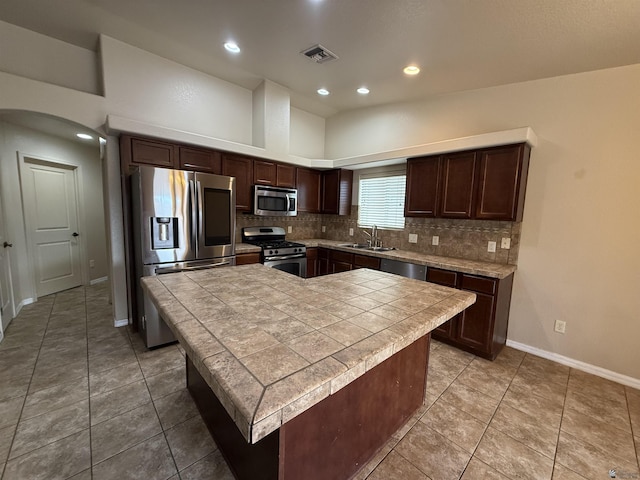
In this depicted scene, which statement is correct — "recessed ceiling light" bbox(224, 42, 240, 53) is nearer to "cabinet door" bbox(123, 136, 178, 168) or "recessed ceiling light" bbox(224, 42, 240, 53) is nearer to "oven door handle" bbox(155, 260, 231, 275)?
"cabinet door" bbox(123, 136, 178, 168)

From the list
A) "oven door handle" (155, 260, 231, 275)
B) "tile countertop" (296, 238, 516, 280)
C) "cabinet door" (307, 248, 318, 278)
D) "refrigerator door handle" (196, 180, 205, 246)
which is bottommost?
"cabinet door" (307, 248, 318, 278)

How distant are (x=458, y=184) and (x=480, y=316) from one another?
1412 mm

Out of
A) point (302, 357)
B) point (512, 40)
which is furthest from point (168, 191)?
point (512, 40)

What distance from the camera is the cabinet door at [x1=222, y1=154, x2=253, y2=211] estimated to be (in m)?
3.41

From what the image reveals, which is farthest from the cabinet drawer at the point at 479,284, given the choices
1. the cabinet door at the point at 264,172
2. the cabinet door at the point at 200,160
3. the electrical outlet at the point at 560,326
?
the cabinet door at the point at 200,160

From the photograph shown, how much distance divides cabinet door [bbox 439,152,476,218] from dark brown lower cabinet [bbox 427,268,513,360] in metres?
0.70

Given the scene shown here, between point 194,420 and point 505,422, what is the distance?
7.08 feet

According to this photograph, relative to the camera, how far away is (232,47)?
8.75 ft

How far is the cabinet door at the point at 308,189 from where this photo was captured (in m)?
4.25

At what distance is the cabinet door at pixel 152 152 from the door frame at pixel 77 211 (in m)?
2.42

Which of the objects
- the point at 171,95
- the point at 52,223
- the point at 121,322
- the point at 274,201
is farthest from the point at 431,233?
the point at 52,223

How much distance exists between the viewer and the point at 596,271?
2482 mm

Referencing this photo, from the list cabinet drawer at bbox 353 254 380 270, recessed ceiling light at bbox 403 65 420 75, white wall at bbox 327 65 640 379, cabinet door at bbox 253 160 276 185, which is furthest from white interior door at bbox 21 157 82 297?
white wall at bbox 327 65 640 379

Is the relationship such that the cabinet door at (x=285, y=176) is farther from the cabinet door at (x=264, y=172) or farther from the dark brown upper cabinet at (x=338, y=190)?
the dark brown upper cabinet at (x=338, y=190)
